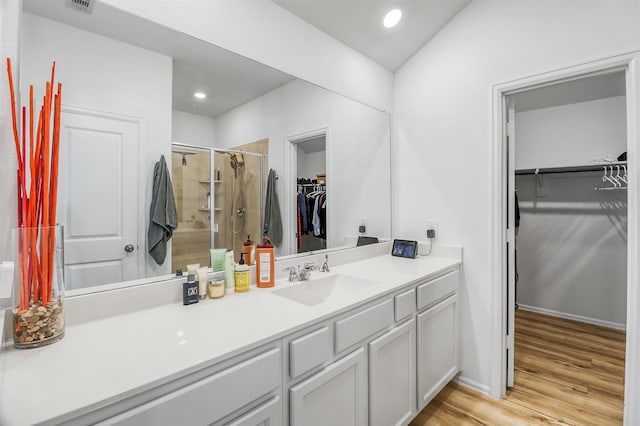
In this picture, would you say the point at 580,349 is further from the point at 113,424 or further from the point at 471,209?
the point at 113,424

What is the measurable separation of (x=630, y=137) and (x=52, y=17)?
2.61m

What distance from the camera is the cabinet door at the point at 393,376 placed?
4.68 feet

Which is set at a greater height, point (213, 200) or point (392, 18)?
point (392, 18)

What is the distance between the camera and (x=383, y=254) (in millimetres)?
2498

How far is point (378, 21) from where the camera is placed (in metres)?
2.05

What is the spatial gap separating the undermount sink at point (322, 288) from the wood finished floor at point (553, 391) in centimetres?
90

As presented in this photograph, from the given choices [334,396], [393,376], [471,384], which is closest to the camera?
[334,396]

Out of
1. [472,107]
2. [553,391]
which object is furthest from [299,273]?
[553,391]

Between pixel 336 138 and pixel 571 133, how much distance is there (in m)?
2.71

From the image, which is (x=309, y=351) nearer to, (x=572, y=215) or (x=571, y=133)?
→ (x=572, y=215)

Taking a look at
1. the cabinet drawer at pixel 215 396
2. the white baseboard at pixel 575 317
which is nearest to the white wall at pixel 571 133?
the white baseboard at pixel 575 317

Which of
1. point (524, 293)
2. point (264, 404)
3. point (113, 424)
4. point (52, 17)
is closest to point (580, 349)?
point (524, 293)

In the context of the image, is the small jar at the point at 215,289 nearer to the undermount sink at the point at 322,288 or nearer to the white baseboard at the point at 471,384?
the undermount sink at the point at 322,288

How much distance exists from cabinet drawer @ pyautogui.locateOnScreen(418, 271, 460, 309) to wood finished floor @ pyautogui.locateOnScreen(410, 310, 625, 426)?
700 mm
